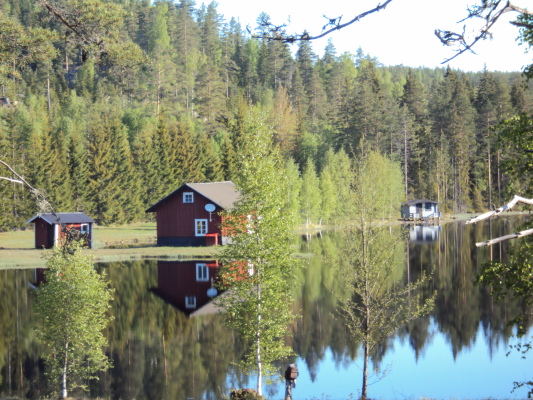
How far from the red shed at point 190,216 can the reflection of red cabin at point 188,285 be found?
9436 mm

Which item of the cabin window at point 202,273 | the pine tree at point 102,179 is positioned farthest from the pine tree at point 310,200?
the cabin window at point 202,273

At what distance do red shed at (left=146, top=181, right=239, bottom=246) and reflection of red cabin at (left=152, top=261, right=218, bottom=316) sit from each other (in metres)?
9.44

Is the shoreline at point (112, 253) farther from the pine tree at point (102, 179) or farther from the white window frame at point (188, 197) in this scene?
the pine tree at point (102, 179)

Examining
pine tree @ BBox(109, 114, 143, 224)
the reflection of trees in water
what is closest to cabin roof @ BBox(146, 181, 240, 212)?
the reflection of trees in water

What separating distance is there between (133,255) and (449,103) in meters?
73.1

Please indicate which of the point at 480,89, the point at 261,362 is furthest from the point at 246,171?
the point at 480,89

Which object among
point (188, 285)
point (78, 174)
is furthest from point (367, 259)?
point (78, 174)

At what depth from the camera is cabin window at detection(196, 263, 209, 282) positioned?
37834mm

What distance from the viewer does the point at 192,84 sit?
436ft

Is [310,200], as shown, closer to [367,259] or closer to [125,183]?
[125,183]

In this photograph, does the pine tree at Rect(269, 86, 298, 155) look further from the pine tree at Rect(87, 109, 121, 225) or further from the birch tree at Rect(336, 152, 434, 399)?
the birch tree at Rect(336, 152, 434, 399)

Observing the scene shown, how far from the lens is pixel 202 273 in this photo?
3969 cm

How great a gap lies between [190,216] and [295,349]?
31.0 metres

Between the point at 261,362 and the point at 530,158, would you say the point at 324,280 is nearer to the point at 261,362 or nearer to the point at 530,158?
the point at 261,362
